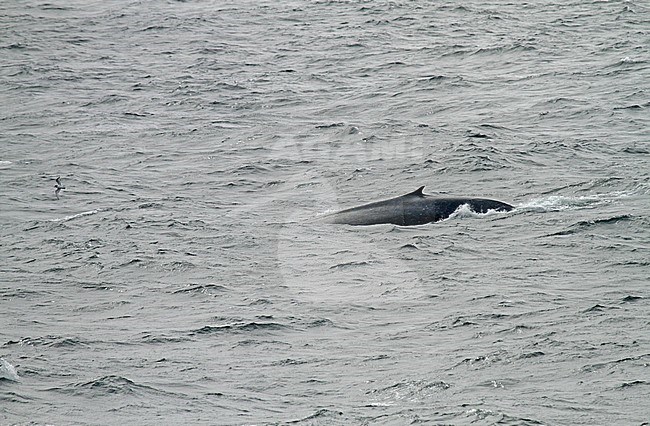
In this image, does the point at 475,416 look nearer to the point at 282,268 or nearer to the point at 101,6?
the point at 282,268

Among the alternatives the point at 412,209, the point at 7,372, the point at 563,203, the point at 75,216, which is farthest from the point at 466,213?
the point at 7,372

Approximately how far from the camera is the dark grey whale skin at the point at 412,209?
2112 centimetres

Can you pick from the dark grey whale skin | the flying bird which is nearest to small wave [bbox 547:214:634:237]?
the dark grey whale skin

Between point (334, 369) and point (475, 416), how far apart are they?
2434 mm

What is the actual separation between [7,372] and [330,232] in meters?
7.83

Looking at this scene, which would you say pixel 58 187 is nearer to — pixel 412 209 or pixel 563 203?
pixel 412 209

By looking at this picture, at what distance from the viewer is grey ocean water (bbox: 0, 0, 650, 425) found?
14.1 metres

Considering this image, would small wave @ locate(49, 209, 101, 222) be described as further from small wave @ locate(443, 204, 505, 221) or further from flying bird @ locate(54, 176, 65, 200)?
small wave @ locate(443, 204, 505, 221)

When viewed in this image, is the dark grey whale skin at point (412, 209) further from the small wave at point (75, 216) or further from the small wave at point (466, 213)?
the small wave at point (75, 216)

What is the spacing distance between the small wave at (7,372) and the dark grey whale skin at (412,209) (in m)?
7.94

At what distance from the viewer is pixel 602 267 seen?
60.3 feet

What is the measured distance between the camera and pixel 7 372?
14.8 metres

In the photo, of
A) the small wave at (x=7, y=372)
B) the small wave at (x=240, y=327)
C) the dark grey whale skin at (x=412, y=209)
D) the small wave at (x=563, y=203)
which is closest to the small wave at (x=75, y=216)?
the dark grey whale skin at (x=412, y=209)

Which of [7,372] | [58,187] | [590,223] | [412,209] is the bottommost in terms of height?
[58,187]
